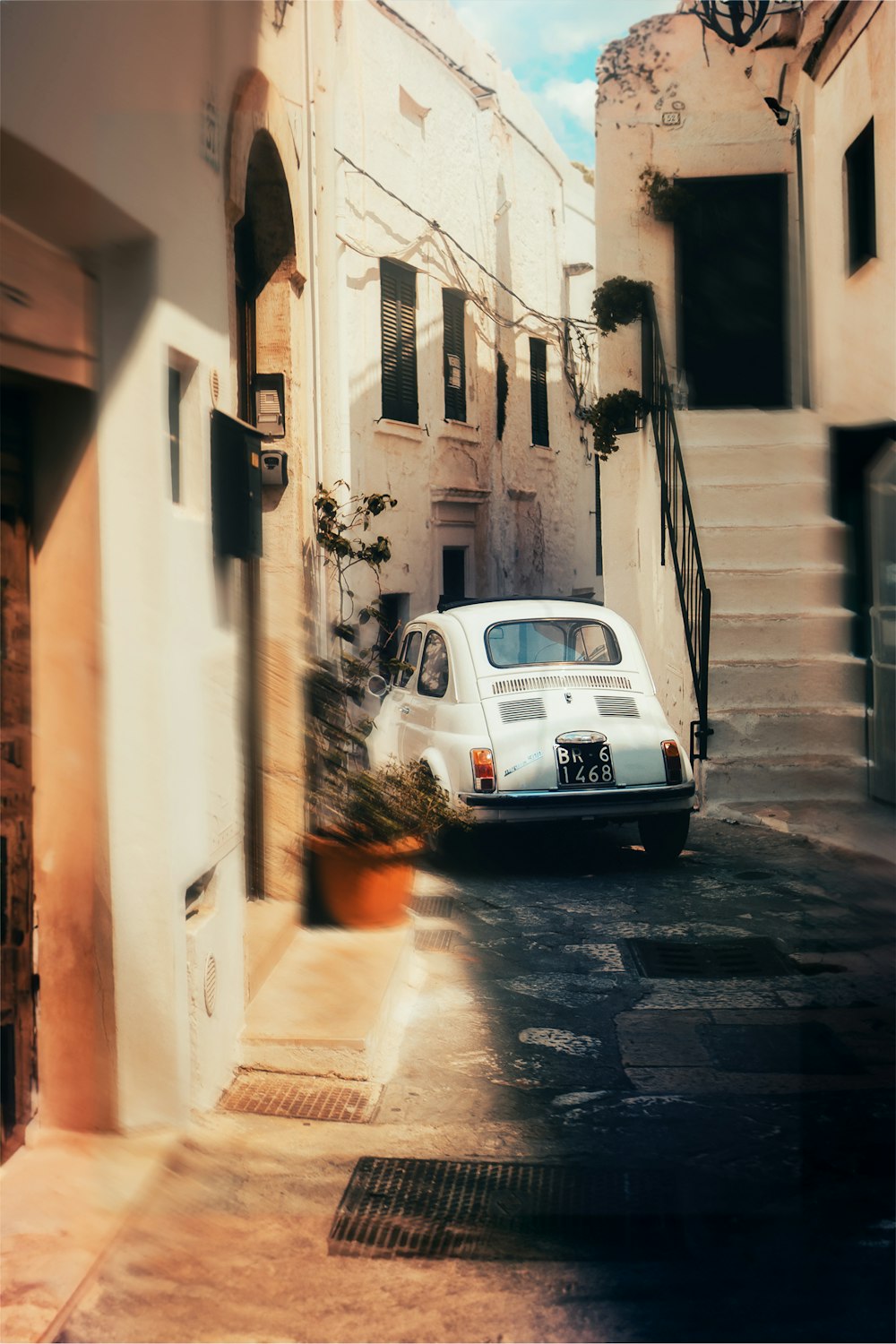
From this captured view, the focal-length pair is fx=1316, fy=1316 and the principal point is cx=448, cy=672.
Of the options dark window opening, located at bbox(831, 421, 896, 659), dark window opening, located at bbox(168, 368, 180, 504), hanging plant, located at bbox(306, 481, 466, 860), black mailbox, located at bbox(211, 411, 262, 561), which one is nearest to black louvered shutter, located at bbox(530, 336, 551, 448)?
dark window opening, located at bbox(831, 421, 896, 659)

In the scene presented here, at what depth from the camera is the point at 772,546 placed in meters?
10.9

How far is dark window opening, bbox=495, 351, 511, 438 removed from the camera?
17.1m

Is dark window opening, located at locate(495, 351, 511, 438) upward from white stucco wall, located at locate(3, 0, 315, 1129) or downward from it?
upward

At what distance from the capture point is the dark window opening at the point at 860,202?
33.2 feet

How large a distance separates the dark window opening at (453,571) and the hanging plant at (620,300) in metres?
3.56

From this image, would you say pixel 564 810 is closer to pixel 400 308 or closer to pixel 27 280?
pixel 27 280

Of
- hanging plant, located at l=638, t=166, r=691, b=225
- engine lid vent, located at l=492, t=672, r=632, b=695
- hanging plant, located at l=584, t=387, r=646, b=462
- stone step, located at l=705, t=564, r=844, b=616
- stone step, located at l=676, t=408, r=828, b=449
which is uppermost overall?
hanging plant, located at l=638, t=166, r=691, b=225

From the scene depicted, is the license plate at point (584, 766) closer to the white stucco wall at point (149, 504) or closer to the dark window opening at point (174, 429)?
the white stucco wall at point (149, 504)

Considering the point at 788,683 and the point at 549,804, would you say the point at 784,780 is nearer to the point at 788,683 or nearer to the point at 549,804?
the point at 788,683

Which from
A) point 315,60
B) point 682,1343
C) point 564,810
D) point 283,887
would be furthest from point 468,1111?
point 315,60

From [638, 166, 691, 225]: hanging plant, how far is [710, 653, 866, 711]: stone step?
5352mm

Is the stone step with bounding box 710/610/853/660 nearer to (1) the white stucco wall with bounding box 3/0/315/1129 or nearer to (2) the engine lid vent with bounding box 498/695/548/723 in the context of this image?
(2) the engine lid vent with bounding box 498/695/548/723

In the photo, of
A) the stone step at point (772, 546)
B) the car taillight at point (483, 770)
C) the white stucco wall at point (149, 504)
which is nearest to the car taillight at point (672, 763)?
the car taillight at point (483, 770)

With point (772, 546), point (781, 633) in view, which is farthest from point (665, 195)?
point (781, 633)
